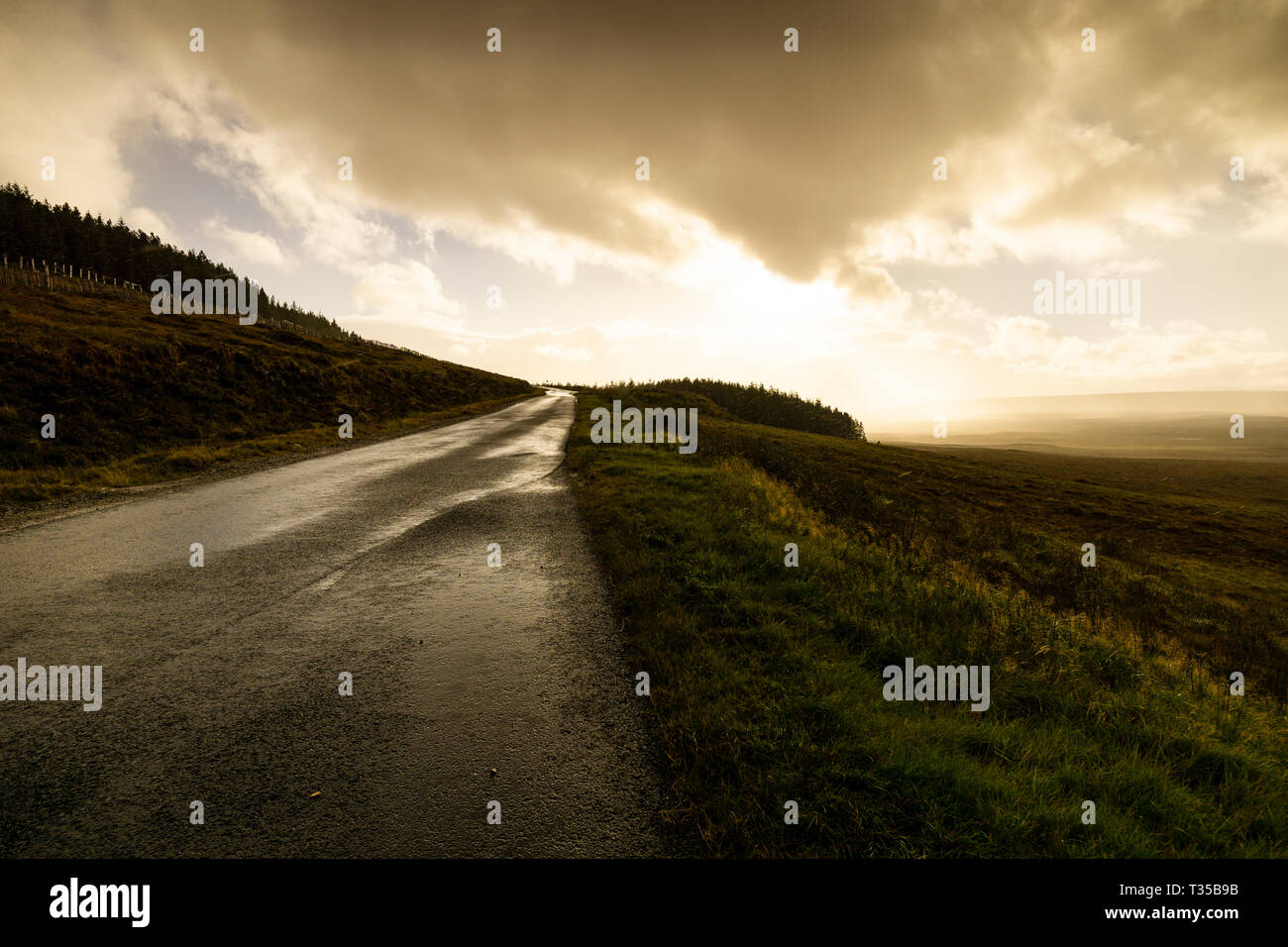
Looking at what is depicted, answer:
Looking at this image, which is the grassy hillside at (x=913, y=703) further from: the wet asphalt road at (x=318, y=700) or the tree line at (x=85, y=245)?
the tree line at (x=85, y=245)

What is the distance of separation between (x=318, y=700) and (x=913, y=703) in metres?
5.67

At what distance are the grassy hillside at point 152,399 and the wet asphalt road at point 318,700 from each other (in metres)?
8.02

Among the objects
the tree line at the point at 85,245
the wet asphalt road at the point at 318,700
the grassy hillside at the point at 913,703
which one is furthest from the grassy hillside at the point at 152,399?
the tree line at the point at 85,245

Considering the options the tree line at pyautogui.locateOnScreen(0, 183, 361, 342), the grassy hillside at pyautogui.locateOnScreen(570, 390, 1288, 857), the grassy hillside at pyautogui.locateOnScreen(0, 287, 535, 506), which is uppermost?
the tree line at pyautogui.locateOnScreen(0, 183, 361, 342)

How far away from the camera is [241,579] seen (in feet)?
23.2

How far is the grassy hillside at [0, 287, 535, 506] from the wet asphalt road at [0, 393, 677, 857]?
802cm

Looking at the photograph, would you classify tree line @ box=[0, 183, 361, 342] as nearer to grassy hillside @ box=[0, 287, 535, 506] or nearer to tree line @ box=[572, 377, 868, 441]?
grassy hillside @ box=[0, 287, 535, 506]

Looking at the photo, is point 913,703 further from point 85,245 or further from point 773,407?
point 85,245

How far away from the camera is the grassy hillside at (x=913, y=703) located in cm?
345

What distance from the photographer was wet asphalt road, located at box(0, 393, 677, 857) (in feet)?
10.2

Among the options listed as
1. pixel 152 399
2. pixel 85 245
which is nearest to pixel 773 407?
pixel 152 399

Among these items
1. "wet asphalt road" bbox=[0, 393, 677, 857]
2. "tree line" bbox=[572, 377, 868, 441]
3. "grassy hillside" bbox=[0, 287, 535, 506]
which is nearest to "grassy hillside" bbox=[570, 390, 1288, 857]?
"wet asphalt road" bbox=[0, 393, 677, 857]
